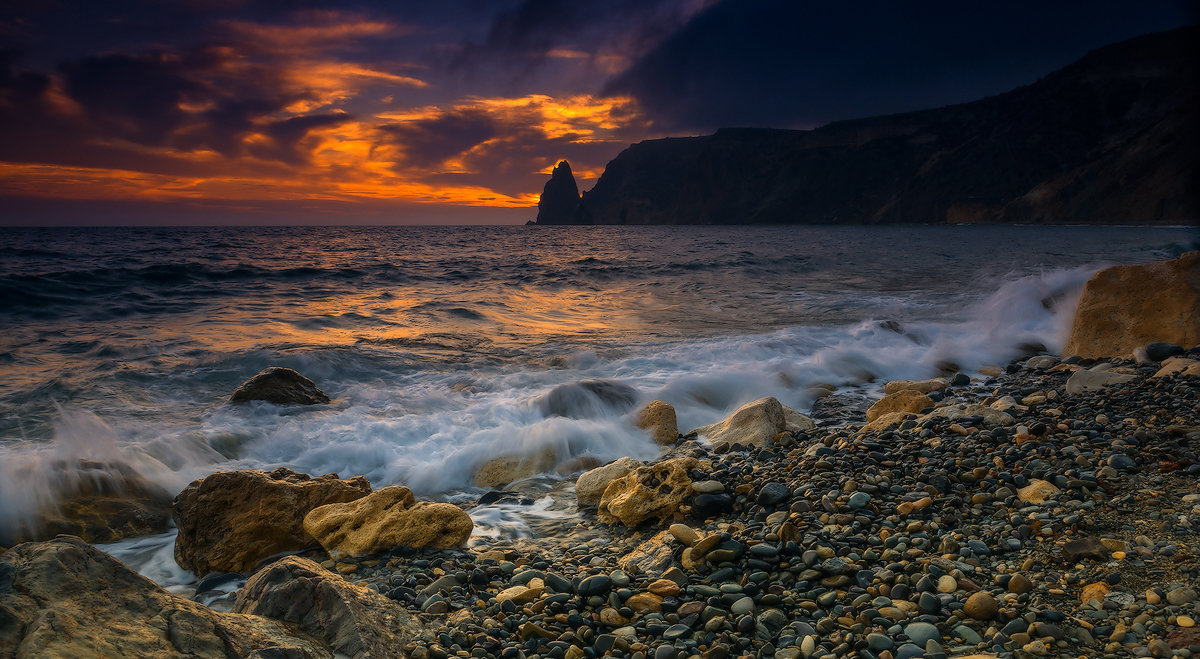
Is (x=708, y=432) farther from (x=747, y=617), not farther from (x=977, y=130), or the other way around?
(x=977, y=130)

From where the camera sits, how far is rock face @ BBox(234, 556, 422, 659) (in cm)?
231

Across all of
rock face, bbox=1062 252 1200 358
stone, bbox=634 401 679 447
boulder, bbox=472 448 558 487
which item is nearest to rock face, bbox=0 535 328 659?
boulder, bbox=472 448 558 487

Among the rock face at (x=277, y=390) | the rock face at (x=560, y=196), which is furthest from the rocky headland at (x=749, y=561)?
the rock face at (x=560, y=196)

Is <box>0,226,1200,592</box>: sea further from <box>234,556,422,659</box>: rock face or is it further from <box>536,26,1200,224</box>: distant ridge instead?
<box>536,26,1200,224</box>: distant ridge

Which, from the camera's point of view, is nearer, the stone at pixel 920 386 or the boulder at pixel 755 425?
the boulder at pixel 755 425

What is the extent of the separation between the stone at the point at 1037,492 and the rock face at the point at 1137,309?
222 inches

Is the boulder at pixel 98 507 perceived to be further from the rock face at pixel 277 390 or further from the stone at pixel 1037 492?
the stone at pixel 1037 492

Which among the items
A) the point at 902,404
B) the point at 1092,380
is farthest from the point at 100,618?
the point at 1092,380

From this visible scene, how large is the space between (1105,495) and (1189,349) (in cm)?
537

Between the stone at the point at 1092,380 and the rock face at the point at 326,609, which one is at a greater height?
the stone at the point at 1092,380

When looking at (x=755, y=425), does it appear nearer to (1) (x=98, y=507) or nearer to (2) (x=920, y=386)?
(2) (x=920, y=386)

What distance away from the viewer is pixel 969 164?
113625 mm

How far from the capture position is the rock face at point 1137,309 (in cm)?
722

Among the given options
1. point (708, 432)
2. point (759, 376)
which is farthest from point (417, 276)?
point (708, 432)
